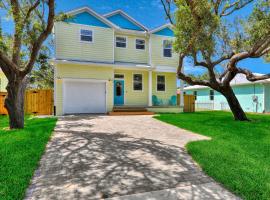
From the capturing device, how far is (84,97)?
1471 centimetres

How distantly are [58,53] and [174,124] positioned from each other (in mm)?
9839

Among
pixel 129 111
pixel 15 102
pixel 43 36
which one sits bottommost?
pixel 129 111

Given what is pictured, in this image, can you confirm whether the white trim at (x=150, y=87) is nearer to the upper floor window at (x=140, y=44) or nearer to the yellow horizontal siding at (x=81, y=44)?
the upper floor window at (x=140, y=44)

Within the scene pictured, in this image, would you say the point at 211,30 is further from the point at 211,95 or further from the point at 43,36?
the point at 211,95

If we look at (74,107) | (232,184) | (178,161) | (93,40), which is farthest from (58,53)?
(232,184)

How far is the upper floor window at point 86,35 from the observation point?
585 inches

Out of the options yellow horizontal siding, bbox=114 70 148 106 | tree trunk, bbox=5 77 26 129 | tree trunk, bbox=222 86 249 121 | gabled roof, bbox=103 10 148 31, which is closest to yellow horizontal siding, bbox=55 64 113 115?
yellow horizontal siding, bbox=114 70 148 106

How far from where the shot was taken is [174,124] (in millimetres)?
9859

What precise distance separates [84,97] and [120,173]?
11427 mm

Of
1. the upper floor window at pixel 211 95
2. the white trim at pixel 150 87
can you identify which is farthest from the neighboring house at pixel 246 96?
the white trim at pixel 150 87

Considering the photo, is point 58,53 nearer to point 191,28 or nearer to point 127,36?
point 127,36

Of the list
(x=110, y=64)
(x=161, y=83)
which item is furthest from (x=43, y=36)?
(x=161, y=83)

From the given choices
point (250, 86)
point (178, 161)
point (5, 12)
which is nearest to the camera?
point (178, 161)

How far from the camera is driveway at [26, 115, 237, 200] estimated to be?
3.21 meters
